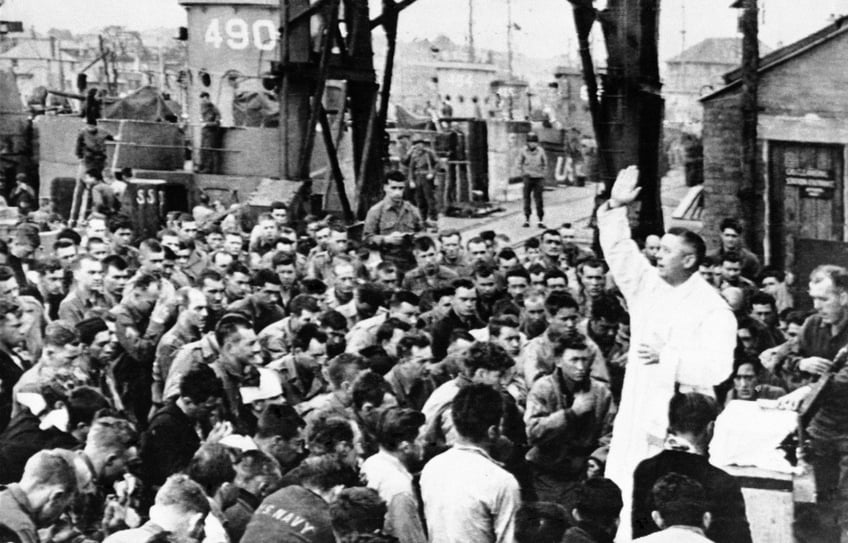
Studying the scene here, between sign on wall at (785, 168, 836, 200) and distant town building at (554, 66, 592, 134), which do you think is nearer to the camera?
sign on wall at (785, 168, 836, 200)

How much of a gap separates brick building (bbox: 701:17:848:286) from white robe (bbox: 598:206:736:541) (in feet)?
4.17

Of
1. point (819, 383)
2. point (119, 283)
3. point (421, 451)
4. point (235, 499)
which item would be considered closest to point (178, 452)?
point (235, 499)

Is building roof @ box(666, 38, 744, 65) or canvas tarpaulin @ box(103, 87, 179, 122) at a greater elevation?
canvas tarpaulin @ box(103, 87, 179, 122)

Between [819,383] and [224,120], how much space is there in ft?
45.2

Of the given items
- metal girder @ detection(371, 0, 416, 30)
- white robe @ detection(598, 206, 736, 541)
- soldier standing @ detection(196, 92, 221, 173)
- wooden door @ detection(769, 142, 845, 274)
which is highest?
metal girder @ detection(371, 0, 416, 30)

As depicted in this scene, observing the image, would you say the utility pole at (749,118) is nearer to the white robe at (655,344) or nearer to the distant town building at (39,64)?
the white robe at (655,344)

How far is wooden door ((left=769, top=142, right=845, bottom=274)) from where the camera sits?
664cm

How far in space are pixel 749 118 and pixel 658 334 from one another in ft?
6.98

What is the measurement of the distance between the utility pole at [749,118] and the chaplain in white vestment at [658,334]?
1548 mm

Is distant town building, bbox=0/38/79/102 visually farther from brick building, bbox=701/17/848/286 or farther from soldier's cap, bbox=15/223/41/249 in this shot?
brick building, bbox=701/17/848/286

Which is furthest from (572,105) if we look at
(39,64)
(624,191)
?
(624,191)

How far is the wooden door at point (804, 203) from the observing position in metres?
6.64

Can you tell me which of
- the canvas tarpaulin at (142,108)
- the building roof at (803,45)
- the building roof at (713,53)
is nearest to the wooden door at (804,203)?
the building roof at (803,45)

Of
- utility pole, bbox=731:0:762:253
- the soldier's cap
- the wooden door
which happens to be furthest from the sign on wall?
the soldier's cap
